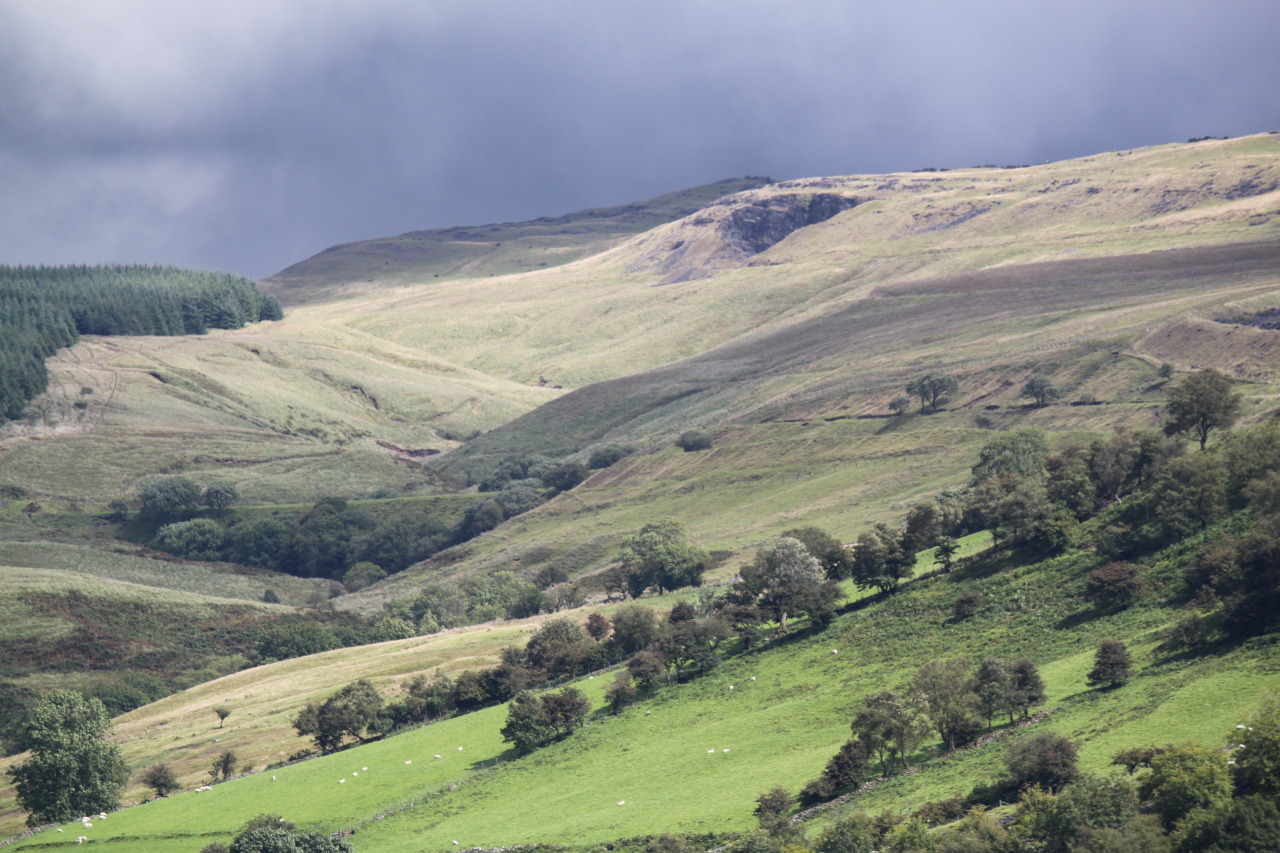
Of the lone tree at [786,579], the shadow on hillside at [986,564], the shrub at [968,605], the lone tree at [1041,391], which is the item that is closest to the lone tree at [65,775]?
the lone tree at [786,579]

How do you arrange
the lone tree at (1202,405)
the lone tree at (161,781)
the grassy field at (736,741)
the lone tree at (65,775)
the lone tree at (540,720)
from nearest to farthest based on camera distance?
the grassy field at (736,741) → the lone tree at (540,720) → the lone tree at (65,775) → the lone tree at (161,781) → the lone tree at (1202,405)

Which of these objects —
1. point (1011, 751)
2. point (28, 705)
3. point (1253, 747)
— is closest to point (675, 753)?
point (1011, 751)

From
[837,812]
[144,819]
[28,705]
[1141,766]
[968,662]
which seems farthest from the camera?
[28,705]

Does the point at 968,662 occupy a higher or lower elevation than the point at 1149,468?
lower

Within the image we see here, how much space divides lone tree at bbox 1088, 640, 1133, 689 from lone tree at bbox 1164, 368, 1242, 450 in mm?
45570

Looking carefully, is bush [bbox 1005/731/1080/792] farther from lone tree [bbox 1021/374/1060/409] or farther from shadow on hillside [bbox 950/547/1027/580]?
lone tree [bbox 1021/374/1060/409]

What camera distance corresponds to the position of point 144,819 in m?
80.6

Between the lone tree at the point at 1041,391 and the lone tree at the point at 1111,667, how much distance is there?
4963 inches

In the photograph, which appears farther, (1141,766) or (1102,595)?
(1102,595)

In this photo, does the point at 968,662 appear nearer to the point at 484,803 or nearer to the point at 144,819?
the point at 484,803

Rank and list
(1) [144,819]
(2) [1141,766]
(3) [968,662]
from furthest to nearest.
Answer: (1) [144,819], (3) [968,662], (2) [1141,766]

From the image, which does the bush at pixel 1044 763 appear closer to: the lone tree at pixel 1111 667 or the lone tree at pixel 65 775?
the lone tree at pixel 1111 667

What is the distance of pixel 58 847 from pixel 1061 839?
2516 inches

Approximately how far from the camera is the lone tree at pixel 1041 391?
186 m
